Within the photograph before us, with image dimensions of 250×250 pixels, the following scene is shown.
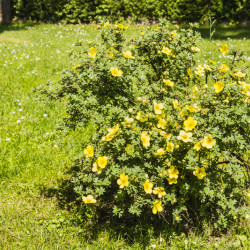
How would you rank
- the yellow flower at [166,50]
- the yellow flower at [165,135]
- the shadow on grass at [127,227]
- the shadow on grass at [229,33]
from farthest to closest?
1. the shadow on grass at [229,33]
2. the yellow flower at [166,50]
3. the shadow on grass at [127,227]
4. the yellow flower at [165,135]

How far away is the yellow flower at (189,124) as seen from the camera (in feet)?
6.09

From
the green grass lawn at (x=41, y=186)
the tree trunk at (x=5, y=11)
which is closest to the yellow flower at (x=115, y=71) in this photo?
the green grass lawn at (x=41, y=186)

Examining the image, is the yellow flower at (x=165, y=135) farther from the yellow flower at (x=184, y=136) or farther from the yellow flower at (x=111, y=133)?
the yellow flower at (x=111, y=133)

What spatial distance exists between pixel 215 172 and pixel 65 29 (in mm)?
9296

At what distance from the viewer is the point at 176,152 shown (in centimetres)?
196

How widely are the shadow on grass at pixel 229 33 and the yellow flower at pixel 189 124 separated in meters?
6.42

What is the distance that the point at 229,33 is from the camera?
8.20 m

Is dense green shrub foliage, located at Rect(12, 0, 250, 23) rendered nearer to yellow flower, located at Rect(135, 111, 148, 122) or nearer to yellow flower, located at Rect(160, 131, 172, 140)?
yellow flower, located at Rect(135, 111, 148, 122)

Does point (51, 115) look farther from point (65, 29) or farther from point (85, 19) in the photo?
point (85, 19)

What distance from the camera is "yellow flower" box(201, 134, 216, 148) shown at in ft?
5.78

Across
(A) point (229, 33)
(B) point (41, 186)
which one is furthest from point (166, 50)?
(A) point (229, 33)

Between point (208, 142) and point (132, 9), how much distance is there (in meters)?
9.75

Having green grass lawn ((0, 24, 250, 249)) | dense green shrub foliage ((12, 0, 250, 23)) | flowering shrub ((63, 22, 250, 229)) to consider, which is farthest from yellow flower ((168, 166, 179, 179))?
dense green shrub foliage ((12, 0, 250, 23))

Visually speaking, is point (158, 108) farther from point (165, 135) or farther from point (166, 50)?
point (166, 50)
